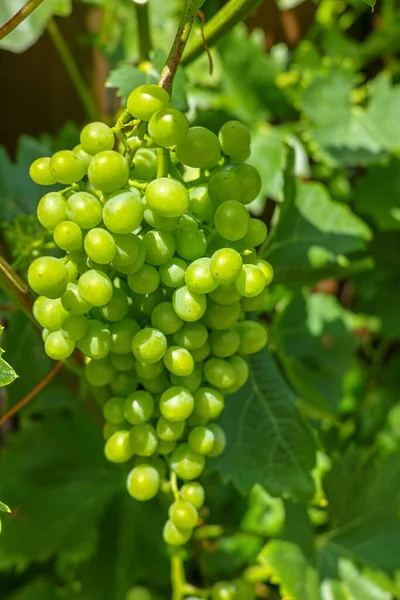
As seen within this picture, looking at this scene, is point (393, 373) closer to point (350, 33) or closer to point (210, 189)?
point (350, 33)

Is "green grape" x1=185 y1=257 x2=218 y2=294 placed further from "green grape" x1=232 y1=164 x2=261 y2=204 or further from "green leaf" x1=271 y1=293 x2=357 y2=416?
"green leaf" x1=271 y1=293 x2=357 y2=416

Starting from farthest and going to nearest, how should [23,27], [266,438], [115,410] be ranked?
[23,27], [266,438], [115,410]

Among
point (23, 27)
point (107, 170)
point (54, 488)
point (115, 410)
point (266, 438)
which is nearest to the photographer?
point (107, 170)

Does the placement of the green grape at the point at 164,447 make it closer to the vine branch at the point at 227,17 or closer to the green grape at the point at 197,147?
the green grape at the point at 197,147

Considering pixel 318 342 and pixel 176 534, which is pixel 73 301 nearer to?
pixel 176 534

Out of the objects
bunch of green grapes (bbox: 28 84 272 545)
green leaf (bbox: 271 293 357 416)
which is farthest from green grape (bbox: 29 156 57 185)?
green leaf (bbox: 271 293 357 416)

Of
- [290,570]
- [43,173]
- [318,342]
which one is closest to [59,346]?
[43,173]

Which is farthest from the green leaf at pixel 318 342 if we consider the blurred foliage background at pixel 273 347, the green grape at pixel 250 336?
the green grape at pixel 250 336

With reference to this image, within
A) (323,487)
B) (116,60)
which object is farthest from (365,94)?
(323,487)
